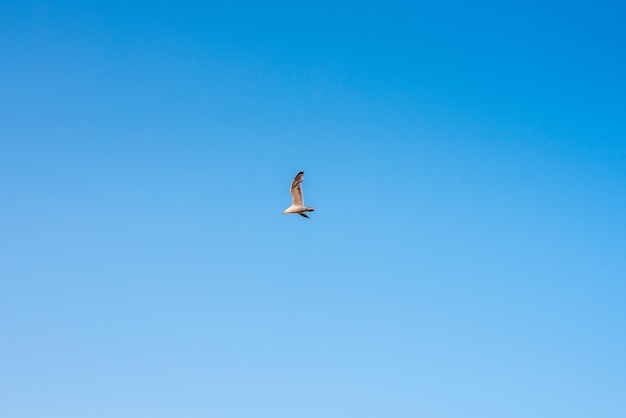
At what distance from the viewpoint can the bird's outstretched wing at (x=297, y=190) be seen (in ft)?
269

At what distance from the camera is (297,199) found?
83.8 meters

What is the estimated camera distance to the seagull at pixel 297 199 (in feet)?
269

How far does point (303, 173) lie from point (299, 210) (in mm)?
4094

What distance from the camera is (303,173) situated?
268 ft

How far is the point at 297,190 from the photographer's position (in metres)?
82.9

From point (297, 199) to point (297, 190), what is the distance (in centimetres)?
110

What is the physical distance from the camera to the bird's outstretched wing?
81875mm

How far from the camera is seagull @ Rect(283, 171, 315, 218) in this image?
82000 millimetres

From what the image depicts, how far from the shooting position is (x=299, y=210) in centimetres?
8438
